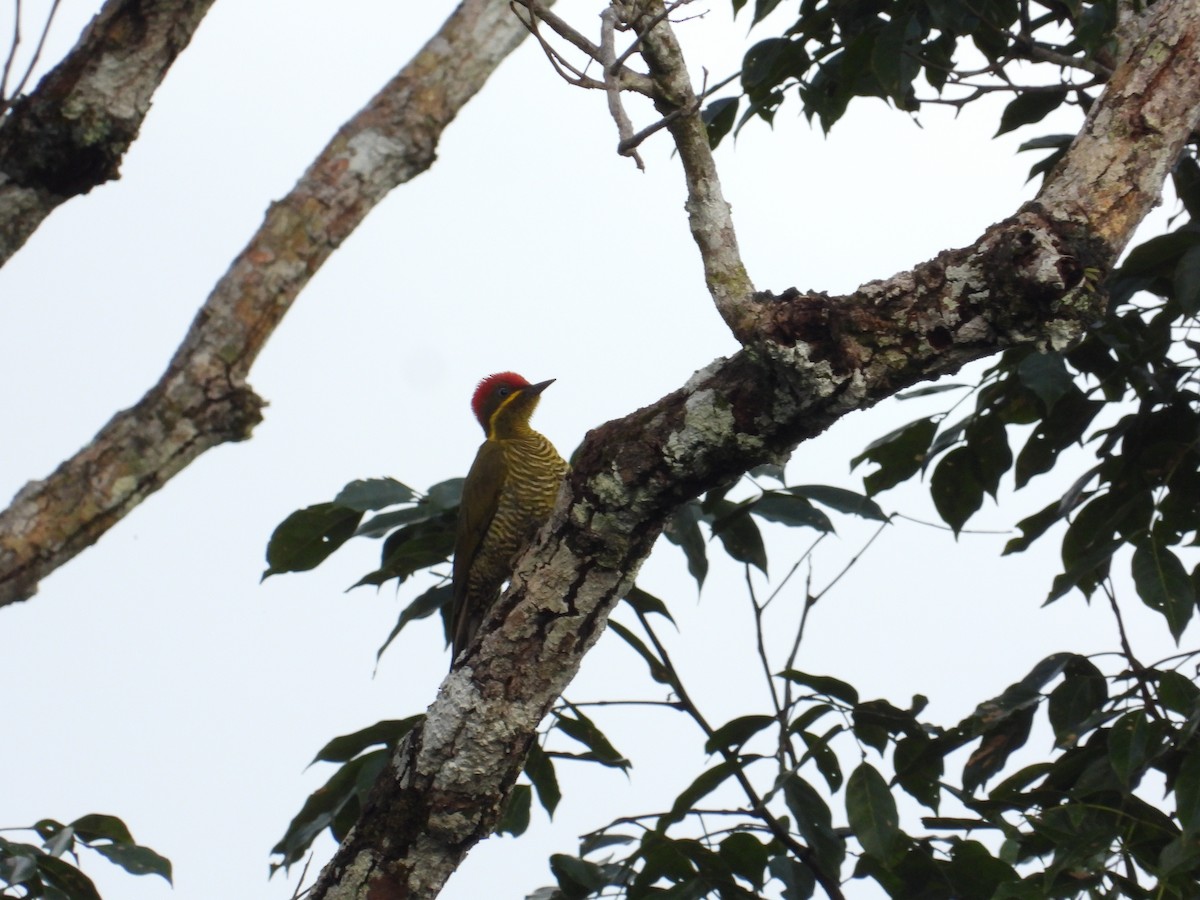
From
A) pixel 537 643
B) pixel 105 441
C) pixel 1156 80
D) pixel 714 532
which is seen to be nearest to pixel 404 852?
pixel 537 643

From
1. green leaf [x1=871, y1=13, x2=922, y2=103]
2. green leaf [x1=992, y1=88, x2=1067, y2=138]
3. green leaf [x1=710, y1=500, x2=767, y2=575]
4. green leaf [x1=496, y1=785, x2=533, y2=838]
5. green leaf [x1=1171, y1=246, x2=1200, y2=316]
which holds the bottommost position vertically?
green leaf [x1=496, y1=785, x2=533, y2=838]

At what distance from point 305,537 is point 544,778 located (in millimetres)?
686

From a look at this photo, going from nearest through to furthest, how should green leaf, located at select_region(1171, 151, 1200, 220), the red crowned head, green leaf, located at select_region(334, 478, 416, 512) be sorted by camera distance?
green leaf, located at select_region(334, 478, 416, 512) → green leaf, located at select_region(1171, 151, 1200, 220) → the red crowned head

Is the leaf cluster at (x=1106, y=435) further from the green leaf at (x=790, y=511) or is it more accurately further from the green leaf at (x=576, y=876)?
the green leaf at (x=576, y=876)

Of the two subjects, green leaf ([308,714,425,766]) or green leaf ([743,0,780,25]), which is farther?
green leaf ([743,0,780,25])

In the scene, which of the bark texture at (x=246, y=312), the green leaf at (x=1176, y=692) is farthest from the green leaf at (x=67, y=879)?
the green leaf at (x=1176, y=692)

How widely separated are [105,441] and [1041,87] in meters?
2.52

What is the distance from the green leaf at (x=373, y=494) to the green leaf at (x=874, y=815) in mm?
1054

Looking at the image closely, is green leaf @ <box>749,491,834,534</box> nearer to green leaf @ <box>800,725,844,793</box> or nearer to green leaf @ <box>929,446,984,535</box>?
green leaf @ <box>929,446,984,535</box>

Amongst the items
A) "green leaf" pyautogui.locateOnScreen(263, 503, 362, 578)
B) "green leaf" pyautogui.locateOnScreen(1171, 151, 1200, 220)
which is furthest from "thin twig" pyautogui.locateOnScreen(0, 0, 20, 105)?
"green leaf" pyautogui.locateOnScreen(1171, 151, 1200, 220)

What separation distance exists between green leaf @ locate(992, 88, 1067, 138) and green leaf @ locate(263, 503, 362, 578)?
5.80 feet

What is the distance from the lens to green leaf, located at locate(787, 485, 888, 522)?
9.29 ft

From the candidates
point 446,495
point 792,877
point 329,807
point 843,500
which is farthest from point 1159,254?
point 329,807

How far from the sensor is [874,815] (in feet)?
7.89
